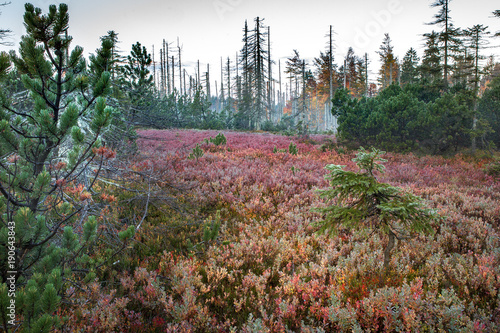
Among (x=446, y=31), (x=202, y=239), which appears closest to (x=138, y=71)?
(x=202, y=239)

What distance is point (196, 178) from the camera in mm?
7523

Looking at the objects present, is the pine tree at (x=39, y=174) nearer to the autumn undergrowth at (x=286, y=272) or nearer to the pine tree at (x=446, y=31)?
the autumn undergrowth at (x=286, y=272)

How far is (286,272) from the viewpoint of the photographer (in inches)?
145

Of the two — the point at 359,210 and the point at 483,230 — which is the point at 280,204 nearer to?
the point at 359,210

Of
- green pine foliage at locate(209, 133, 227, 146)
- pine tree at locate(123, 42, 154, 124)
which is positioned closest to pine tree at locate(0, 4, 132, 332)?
pine tree at locate(123, 42, 154, 124)

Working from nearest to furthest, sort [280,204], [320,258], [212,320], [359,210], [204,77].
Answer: [212,320] → [359,210] → [320,258] → [280,204] → [204,77]

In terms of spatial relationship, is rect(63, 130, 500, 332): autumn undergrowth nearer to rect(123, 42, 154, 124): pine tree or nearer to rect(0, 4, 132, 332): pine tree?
rect(0, 4, 132, 332): pine tree

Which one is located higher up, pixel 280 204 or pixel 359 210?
pixel 359 210

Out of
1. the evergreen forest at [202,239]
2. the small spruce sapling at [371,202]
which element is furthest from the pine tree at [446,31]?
the small spruce sapling at [371,202]

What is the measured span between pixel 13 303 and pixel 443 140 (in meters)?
15.1

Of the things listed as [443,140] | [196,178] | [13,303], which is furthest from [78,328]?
[443,140]

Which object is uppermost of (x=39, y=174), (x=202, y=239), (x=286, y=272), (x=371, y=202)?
(x=39, y=174)

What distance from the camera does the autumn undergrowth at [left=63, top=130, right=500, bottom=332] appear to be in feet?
8.58

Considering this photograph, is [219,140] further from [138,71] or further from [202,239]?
[202,239]
